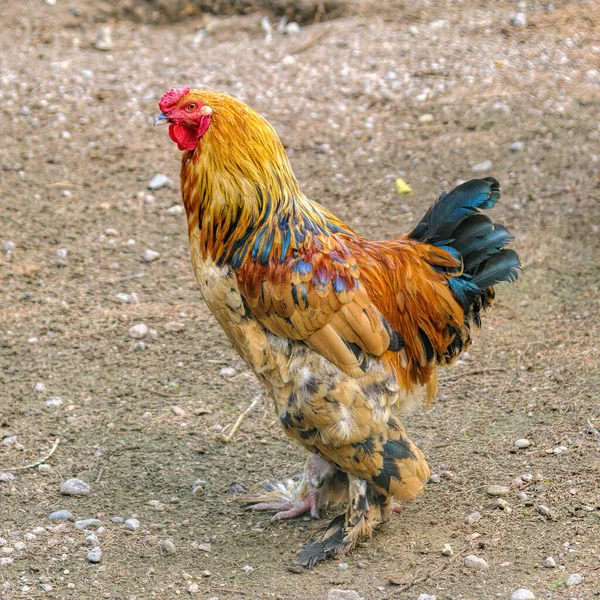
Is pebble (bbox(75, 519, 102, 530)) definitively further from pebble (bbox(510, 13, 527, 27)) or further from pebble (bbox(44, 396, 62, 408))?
pebble (bbox(510, 13, 527, 27))

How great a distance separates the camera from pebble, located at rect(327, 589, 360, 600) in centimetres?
402

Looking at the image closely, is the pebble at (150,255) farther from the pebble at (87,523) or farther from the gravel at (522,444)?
the gravel at (522,444)

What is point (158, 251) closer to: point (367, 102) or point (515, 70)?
point (367, 102)

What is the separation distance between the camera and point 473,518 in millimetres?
4578

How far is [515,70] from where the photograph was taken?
9.14 metres

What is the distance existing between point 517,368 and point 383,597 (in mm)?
2301

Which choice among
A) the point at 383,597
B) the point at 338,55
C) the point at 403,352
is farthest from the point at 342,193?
the point at 383,597

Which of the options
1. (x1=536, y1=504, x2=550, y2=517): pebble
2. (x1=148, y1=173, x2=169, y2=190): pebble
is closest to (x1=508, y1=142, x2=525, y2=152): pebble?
(x1=148, y1=173, x2=169, y2=190): pebble

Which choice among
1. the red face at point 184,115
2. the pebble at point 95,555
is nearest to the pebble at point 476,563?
the pebble at point 95,555

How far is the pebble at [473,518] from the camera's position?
4.55m

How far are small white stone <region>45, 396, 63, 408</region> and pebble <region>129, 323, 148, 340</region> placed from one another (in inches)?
31.6

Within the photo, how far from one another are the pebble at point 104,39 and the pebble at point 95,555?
7124mm

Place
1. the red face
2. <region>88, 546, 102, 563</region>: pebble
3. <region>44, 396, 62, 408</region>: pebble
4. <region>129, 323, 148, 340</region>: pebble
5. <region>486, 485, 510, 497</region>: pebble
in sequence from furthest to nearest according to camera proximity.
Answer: <region>129, 323, 148, 340</region>: pebble
<region>44, 396, 62, 408</region>: pebble
<region>486, 485, 510, 497</region>: pebble
<region>88, 546, 102, 563</region>: pebble
the red face

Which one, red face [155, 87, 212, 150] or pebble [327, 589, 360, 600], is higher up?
red face [155, 87, 212, 150]
